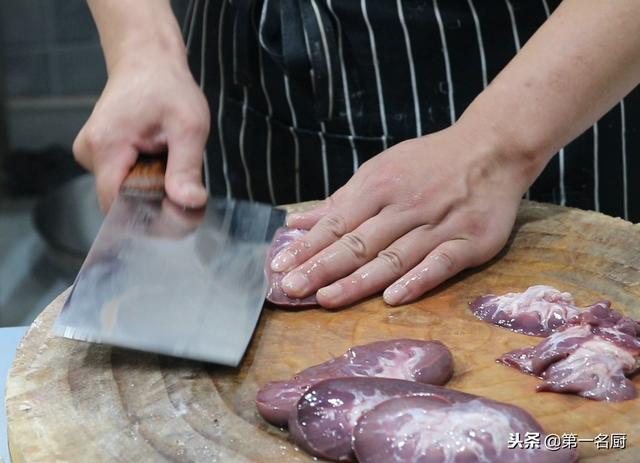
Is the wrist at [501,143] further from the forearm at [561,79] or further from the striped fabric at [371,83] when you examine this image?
the striped fabric at [371,83]

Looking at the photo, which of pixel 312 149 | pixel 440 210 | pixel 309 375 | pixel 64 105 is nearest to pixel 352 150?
pixel 312 149

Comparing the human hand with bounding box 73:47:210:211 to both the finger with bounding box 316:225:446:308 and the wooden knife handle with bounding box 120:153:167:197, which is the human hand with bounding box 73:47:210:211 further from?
the finger with bounding box 316:225:446:308

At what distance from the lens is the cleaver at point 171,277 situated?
4.86 feet

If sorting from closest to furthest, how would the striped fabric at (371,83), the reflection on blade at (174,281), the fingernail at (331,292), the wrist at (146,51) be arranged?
the reflection on blade at (174,281) < the fingernail at (331,292) < the wrist at (146,51) < the striped fabric at (371,83)

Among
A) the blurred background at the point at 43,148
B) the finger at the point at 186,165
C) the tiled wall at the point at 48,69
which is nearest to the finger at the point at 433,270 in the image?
the finger at the point at 186,165

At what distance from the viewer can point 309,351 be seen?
156 cm

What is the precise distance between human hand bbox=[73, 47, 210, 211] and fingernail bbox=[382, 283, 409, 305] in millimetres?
409

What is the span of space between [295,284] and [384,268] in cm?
Result: 16

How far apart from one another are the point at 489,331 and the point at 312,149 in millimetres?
799

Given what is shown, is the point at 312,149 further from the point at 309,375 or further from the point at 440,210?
the point at 309,375

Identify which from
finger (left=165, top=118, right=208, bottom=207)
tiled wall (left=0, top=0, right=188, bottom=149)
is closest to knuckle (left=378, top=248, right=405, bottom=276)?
finger (left=165, top=118, right=208, bottom=207)

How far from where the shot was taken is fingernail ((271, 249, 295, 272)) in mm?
1714

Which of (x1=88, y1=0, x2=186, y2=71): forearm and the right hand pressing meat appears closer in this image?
the right hand pressing meat

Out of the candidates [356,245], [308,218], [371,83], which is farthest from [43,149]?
[356,245]
